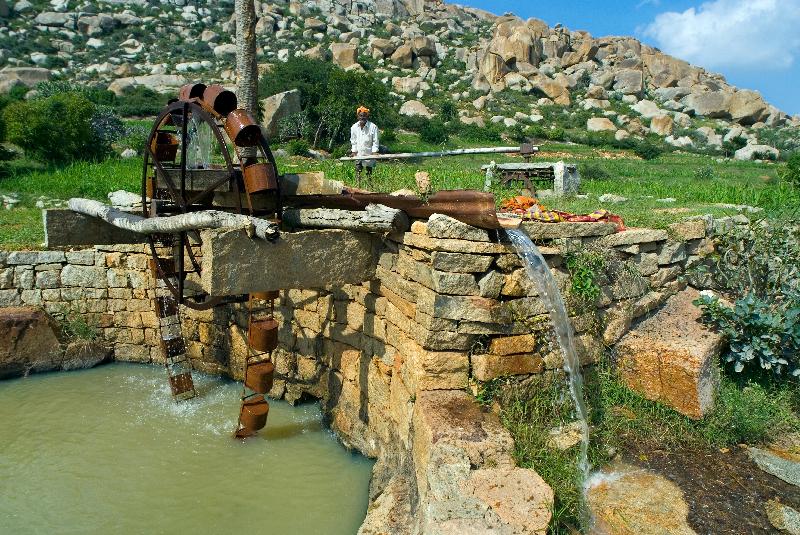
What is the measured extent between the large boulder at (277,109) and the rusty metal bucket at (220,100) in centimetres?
1683

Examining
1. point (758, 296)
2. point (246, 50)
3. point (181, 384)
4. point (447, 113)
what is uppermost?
point (447, 113)

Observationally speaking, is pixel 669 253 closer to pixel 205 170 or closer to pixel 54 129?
pixel 205 170

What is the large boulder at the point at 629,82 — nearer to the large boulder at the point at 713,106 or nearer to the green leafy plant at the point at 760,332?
the large boulder at the point at 713,106

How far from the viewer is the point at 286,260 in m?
4.47

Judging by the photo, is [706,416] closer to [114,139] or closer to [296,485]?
[296,485]

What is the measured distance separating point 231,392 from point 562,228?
14.8ft

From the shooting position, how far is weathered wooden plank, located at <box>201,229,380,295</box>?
4.05 metres

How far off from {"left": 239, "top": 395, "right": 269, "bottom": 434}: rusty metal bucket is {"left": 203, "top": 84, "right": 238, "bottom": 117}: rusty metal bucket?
2.67 m

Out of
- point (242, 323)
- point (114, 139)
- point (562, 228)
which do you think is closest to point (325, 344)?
point (242, 323)

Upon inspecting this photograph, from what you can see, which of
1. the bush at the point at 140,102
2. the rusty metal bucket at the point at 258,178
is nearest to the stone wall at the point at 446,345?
the rusty metal bucket at the point at 258,178

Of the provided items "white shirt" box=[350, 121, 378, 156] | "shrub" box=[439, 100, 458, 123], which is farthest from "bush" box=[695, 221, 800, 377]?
"shrub" box=[439, 100, 458, 123]

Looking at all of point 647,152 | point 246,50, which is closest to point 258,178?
point 246,50

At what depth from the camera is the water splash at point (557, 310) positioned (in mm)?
4391

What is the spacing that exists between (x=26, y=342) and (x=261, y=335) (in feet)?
14.1
